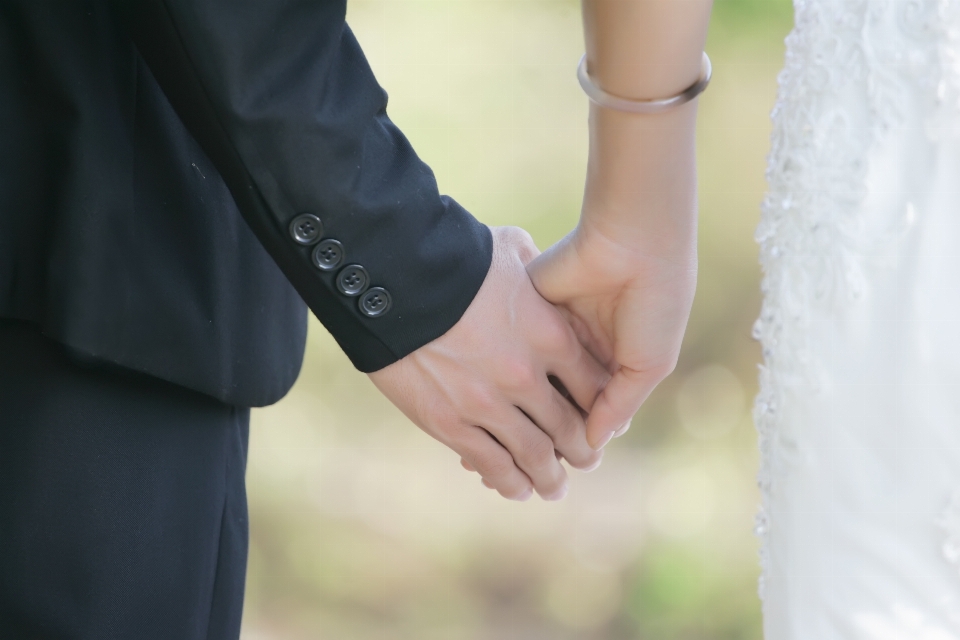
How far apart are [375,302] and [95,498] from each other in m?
0.26

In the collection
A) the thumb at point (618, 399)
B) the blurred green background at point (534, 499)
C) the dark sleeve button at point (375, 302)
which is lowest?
the blurred green background at point (534, 499)

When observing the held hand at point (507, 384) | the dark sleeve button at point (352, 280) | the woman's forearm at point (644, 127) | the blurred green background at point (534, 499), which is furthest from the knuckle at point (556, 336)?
the blurred green background at point (534, 499)

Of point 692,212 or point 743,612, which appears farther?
point 743,612

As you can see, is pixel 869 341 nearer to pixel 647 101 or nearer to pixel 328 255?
pixel 647 101

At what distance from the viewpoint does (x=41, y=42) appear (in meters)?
0.63

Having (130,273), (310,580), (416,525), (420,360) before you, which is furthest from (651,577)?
(130,273)

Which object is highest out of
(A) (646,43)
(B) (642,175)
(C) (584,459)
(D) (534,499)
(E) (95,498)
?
(A) (646,43)

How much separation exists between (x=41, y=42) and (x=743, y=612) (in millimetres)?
2569

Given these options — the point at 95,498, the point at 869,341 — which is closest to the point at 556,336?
the point at 869,341

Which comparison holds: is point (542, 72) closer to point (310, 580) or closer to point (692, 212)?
point (310, 580)

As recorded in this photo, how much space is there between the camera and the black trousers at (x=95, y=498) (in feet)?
2.16

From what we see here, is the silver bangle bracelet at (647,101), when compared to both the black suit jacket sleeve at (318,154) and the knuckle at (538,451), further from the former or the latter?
the knuckle at (538,451)

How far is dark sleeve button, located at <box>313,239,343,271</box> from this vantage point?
0.69 metres

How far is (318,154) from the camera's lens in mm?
658
